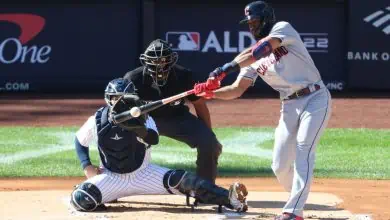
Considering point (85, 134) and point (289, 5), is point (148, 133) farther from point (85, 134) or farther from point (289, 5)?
point (289, 5)

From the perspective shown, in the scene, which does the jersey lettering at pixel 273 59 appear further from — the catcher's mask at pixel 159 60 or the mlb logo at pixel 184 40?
the mlb logo at pixel 184 40

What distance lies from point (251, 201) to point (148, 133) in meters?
1.44

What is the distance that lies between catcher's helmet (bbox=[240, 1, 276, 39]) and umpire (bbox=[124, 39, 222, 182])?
1210 mm

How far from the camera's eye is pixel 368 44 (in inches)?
765

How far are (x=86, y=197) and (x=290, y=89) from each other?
1940 mm

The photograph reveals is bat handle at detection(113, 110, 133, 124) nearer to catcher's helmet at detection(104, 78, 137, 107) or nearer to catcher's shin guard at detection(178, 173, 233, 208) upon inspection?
catcher's helmet at detection(104, 78, 137, 107)

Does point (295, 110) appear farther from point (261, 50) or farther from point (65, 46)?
point (65, 46)

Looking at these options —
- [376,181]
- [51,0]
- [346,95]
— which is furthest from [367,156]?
[51,0]

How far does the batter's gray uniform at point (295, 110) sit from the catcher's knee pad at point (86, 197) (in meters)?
1.53

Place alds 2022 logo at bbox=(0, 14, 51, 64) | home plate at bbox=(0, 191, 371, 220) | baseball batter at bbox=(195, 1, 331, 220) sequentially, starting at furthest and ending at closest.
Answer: alds 2022 logo at bbox=(0, 14, 51, 64) → home plate at bbox=(0, 191, 371, 220) → baseball batter at bbox=(195, 1, 331, 220)

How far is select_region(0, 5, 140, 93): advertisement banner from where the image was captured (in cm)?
1927

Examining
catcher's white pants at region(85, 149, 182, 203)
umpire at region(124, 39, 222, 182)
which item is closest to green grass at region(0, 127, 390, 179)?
umpire at region(124, 39, 222, 182)

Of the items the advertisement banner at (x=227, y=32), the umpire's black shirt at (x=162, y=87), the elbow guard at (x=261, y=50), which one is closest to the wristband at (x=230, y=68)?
the elbow guard at (x=261, y=50)

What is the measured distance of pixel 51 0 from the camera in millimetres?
19250
